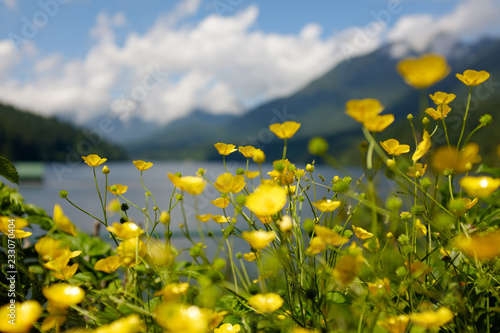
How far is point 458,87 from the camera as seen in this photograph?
354ft

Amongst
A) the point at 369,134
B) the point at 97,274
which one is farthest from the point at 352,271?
the point at 97,274

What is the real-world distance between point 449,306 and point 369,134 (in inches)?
10.6

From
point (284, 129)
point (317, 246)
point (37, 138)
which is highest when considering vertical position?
point (37, 138)

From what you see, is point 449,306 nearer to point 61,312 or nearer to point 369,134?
point 369,134

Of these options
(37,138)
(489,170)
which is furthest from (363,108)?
(37,138)

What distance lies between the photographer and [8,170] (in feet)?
2.44

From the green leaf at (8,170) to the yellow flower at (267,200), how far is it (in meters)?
0.56

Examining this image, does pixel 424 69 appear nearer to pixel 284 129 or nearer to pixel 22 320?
pixel 284 129

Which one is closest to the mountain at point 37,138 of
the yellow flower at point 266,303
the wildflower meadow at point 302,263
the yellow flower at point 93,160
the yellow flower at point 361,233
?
the yellow flower at point 93,160

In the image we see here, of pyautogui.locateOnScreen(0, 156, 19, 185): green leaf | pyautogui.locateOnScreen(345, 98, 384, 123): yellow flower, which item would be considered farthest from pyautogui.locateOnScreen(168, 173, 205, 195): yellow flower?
pyautogui.locateOnScreen(0, 156, 19, 185): green leaf

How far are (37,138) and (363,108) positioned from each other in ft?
164

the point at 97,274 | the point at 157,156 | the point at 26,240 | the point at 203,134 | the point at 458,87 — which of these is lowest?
the point at 97,274

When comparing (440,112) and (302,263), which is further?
(440,112)

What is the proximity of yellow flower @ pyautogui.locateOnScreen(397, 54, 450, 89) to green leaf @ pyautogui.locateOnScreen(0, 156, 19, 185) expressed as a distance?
77 cm
